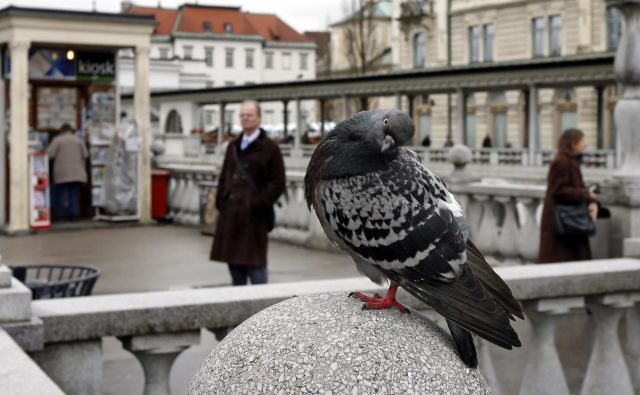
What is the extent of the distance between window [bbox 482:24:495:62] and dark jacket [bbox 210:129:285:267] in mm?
67745

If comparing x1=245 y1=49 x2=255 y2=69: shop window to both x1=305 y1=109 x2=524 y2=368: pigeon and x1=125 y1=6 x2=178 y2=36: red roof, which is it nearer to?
x1=125 y1=6 x2=178 y2=36: red roof

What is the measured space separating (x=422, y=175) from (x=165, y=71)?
231ft

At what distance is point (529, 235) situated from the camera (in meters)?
12.1

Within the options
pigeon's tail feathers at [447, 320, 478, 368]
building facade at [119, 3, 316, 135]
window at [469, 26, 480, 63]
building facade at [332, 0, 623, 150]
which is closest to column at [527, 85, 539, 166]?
building facade at [332, 0, 623, 150]

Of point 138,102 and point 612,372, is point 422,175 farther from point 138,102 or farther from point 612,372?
point 138,102

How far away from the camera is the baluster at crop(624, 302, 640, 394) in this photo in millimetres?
6023

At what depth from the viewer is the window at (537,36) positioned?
70188 millimetres

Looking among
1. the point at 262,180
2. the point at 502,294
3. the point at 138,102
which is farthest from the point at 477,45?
the point at 502,294

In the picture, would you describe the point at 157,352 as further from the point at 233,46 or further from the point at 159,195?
the point at 233,46

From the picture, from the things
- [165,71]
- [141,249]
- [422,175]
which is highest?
[165,71]

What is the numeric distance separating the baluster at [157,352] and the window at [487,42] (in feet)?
235

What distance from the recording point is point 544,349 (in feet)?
18.2

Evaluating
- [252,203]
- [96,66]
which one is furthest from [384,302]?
[96,66]

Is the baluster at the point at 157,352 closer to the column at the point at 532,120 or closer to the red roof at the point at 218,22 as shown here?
the column at the point at 532,120
